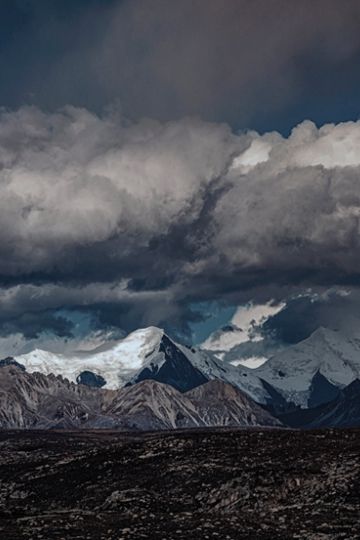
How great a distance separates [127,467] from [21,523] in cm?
3783

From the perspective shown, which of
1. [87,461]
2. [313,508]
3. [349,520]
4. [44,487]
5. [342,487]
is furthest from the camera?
[87,461]

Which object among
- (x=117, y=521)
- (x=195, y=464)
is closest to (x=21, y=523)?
(x=117, y=521)

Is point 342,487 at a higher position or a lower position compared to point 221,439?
lower

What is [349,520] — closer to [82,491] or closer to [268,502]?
[268,502]

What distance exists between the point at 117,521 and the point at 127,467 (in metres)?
34.8

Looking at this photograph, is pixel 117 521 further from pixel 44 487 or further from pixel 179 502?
pixel 44 487

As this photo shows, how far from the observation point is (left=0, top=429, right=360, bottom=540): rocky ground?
66875mm

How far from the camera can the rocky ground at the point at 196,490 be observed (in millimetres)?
66875

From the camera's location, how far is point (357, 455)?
295 ft

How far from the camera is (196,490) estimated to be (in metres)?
90.2

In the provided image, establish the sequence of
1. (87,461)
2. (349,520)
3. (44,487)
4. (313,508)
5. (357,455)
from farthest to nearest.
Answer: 1. (87,461)
2. (44,487)
3. (357,455)
4. (313,508)
5. (349,520)

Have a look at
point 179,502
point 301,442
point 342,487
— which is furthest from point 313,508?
point 301,442

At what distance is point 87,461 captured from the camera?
118m

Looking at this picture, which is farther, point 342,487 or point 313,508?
point 342,487
